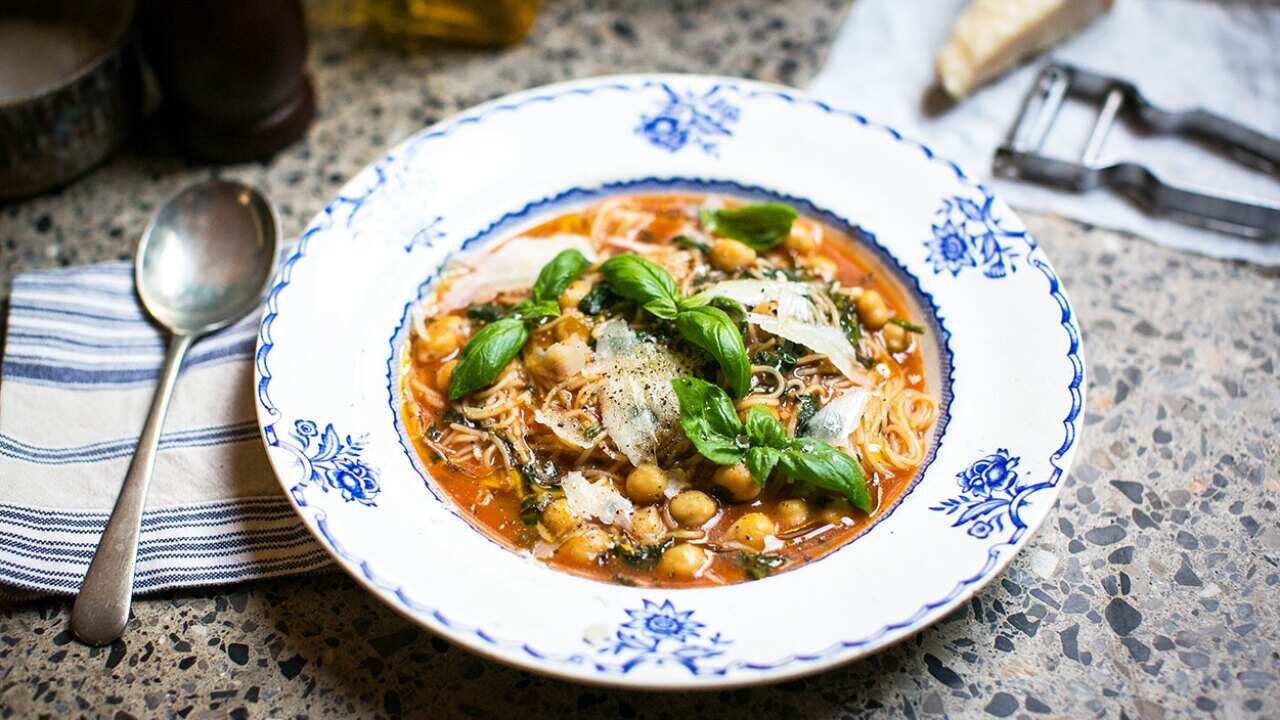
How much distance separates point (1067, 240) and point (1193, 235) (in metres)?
0.63

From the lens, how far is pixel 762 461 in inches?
154

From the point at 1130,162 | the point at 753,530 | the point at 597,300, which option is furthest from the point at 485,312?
the point at 1130,162

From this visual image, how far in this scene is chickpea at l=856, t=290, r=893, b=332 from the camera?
15.2 ft

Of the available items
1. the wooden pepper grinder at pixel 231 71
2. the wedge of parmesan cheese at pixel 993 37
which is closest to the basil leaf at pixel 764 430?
the wedge of parmesan cheese at pixel 993 37

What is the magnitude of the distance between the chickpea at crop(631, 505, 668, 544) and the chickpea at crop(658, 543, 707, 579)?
5.1 inches

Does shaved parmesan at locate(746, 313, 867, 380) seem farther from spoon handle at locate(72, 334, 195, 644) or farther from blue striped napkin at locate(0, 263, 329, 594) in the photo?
spoon handle at locate(72, 334, 195, 644)

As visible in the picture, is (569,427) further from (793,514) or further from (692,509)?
(793,514)

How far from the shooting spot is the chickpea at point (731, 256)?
15.8 feet

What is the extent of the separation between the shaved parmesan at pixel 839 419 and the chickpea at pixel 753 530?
43 centimetres

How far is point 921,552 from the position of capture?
3613 millimetres

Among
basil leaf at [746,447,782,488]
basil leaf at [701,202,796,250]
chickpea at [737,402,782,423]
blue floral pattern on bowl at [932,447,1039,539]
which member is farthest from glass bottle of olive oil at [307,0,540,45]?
blue floral pattern on bowl at [932,447,1039,539]

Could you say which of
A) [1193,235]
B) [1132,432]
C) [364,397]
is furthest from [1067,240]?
[364,397]

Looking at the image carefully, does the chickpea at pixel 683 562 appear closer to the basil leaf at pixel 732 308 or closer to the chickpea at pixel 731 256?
the basil leaf at pixel 732 308

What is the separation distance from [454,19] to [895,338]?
3589 millimetres
